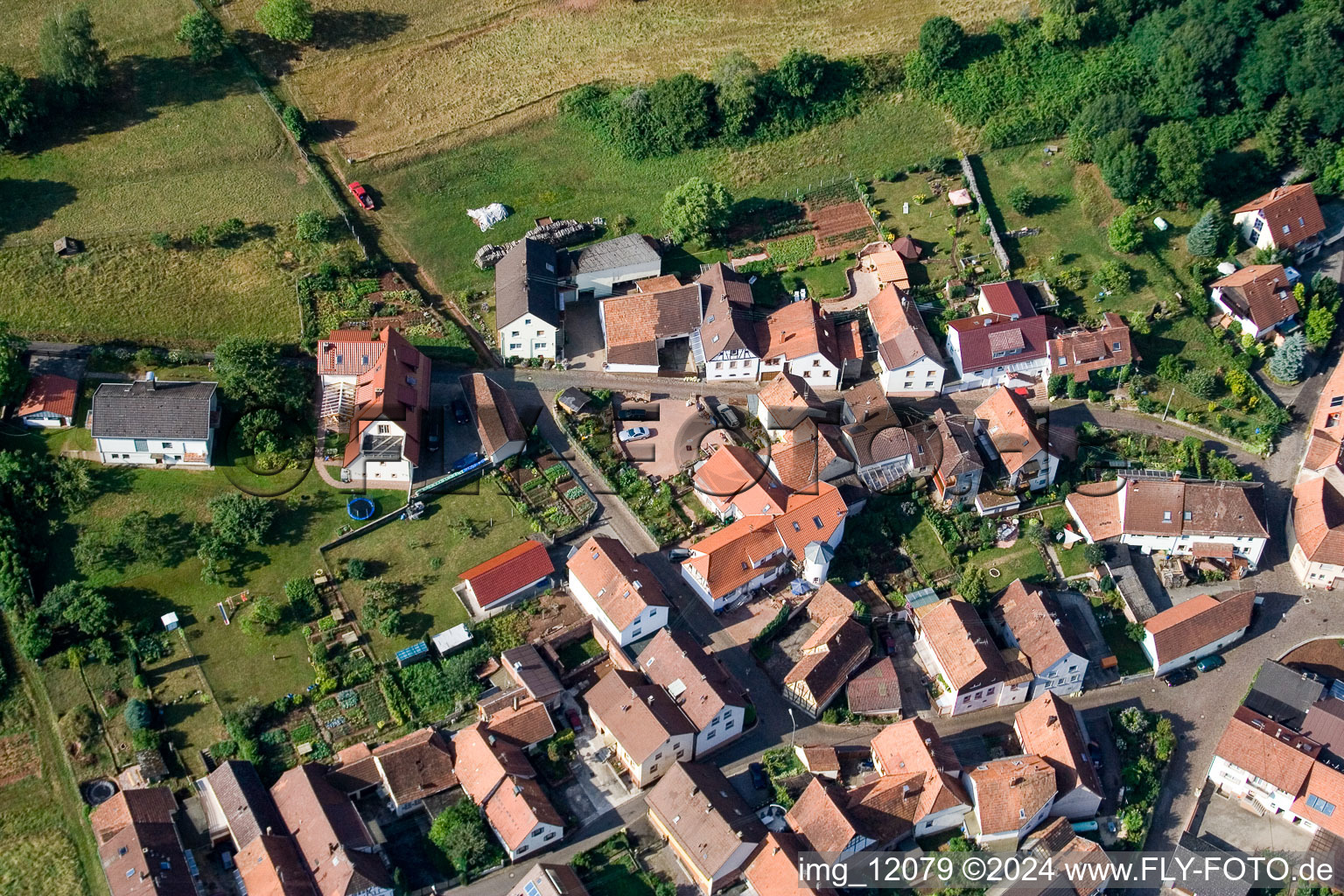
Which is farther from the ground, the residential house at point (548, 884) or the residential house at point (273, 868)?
the residential house at point (548, 884)

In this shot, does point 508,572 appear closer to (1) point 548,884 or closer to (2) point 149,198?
(1) point 548,884

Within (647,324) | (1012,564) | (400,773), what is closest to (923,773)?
(1012,564)

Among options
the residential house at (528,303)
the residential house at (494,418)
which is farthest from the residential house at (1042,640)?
the residential house at (528,303)

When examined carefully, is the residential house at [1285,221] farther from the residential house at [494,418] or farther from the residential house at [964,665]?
the residential house at [494,418]

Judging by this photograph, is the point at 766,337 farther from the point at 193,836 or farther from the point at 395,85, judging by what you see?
the point at 193,836

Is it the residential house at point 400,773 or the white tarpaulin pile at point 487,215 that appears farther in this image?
the white tarpaulin pile at point 487,215

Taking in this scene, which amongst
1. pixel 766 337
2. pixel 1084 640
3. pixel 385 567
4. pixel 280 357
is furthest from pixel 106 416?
pixel 1084 640

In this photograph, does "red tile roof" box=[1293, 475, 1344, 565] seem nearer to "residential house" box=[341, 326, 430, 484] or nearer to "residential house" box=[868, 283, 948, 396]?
"residential house" box=[868, 283, 948, 396]
